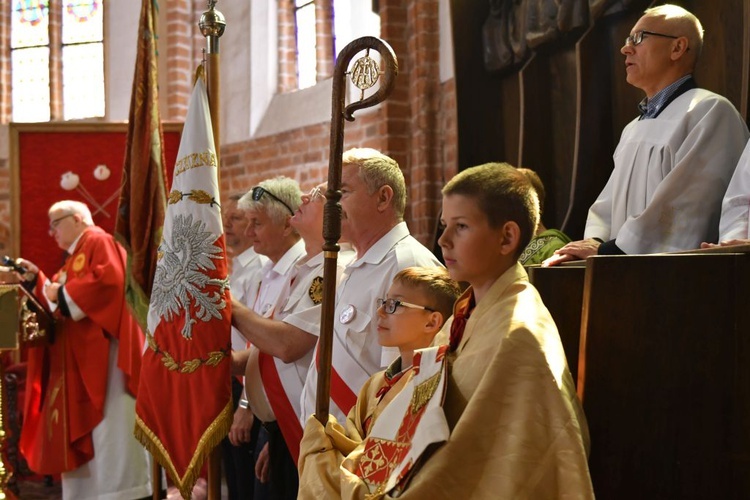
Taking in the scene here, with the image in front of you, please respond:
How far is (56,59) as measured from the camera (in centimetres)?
970

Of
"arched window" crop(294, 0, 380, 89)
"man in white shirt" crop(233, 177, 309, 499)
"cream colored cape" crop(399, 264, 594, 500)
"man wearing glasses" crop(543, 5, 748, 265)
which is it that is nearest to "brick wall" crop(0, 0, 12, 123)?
"arched window" crop(294, 0, 380, 89)

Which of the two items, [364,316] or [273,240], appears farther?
[273,240]

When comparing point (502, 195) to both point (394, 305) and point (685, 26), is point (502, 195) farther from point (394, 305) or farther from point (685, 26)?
point (685, 26)

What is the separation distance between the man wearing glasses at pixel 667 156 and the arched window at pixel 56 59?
291 inches

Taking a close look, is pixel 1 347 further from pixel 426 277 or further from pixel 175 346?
pixel 426 277

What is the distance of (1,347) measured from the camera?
13.9ft

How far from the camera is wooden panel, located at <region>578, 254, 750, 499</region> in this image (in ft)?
6.64

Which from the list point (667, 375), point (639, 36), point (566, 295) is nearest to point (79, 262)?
point (639, 36)

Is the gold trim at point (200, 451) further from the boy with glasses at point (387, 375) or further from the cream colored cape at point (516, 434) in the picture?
the cream colored cape at point (516, 434)

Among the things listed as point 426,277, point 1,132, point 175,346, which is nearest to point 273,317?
point 175,346

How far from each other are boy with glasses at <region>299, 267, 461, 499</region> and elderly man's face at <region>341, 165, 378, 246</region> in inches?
16.9

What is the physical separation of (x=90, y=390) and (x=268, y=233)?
5.97 feet

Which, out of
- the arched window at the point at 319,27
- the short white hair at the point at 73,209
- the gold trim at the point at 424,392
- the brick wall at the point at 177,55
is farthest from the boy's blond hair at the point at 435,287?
the brick wall at the point at 177,55

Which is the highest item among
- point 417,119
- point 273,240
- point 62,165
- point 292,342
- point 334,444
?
point 417,119
